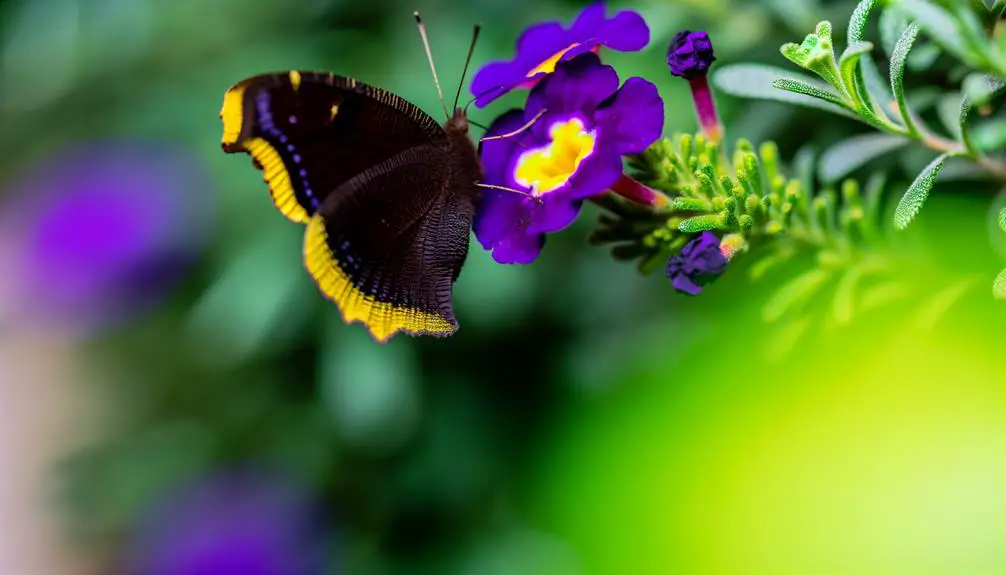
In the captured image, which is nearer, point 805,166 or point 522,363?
point 805,166

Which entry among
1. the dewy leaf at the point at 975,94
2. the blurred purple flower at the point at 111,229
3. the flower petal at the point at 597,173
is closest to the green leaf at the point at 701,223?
the flower petal at the point at 597,173

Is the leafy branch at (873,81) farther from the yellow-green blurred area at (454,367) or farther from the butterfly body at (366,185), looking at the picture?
the butterfly body at (366,185)

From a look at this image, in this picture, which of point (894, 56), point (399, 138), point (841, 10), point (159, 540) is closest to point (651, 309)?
point (841, 10)

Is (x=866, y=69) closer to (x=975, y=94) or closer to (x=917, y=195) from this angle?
(x=917, y=195)

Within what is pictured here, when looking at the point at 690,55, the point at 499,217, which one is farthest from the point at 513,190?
the point at 690,55

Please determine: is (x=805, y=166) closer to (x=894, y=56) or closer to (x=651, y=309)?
(x=894, y=56)

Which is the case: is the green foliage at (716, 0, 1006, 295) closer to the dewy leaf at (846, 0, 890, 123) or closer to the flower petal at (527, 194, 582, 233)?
the dewy leaf at (846, 0, 890, 123)
